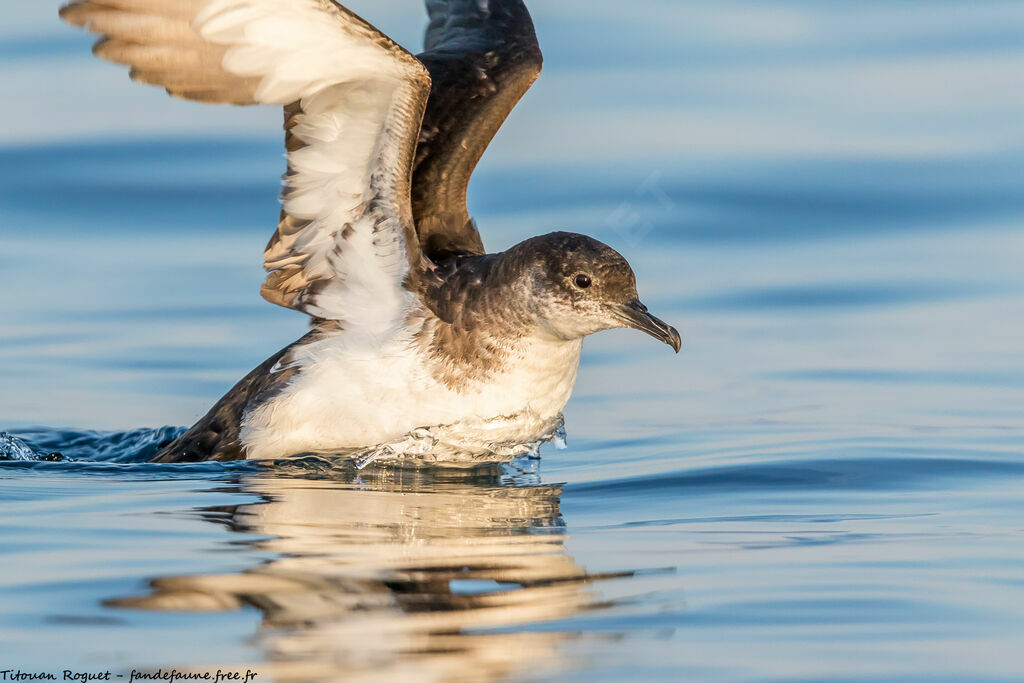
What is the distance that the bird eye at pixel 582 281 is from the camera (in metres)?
7.23

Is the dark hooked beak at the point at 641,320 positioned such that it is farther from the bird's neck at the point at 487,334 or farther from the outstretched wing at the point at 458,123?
the outstretched wing at the point at 458,123

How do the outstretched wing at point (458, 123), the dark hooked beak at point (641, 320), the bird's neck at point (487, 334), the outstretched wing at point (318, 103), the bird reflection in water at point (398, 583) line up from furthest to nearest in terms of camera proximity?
the outstretched wing at point (458, 123) → the bird's neck at point (487, 334) → the dark hooked beak at point (641, 320) → the outstretched wing at point (318, 103) → the bird reflection in water at point (398, 583)

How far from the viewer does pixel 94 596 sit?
4.76m

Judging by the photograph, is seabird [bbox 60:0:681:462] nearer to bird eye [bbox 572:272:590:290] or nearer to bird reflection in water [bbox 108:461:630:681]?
bird eye [bbox 572:272:590:290]

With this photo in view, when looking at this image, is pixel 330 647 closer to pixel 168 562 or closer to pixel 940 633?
pixel 168 562

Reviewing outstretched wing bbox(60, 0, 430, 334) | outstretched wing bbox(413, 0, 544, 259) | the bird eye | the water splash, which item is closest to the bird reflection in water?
the bird eye

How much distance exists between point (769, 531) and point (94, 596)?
250 centimetres

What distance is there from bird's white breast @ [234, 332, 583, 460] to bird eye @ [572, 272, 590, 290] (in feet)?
1.06

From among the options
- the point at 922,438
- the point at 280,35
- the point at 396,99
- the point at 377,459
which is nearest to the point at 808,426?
the point at 922,438

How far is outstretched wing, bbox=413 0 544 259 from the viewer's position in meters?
8.44

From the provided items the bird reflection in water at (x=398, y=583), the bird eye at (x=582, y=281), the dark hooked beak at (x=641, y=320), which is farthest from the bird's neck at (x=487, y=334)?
the bird reflection in water at (x=398, y=583)

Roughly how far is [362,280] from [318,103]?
3.03 ft

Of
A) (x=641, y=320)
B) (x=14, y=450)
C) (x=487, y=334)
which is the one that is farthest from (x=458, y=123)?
(x=14, y=450)

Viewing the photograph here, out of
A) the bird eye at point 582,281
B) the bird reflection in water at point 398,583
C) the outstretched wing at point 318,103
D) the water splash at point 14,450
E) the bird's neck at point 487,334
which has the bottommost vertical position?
the bird reflection in water at point 398,583
